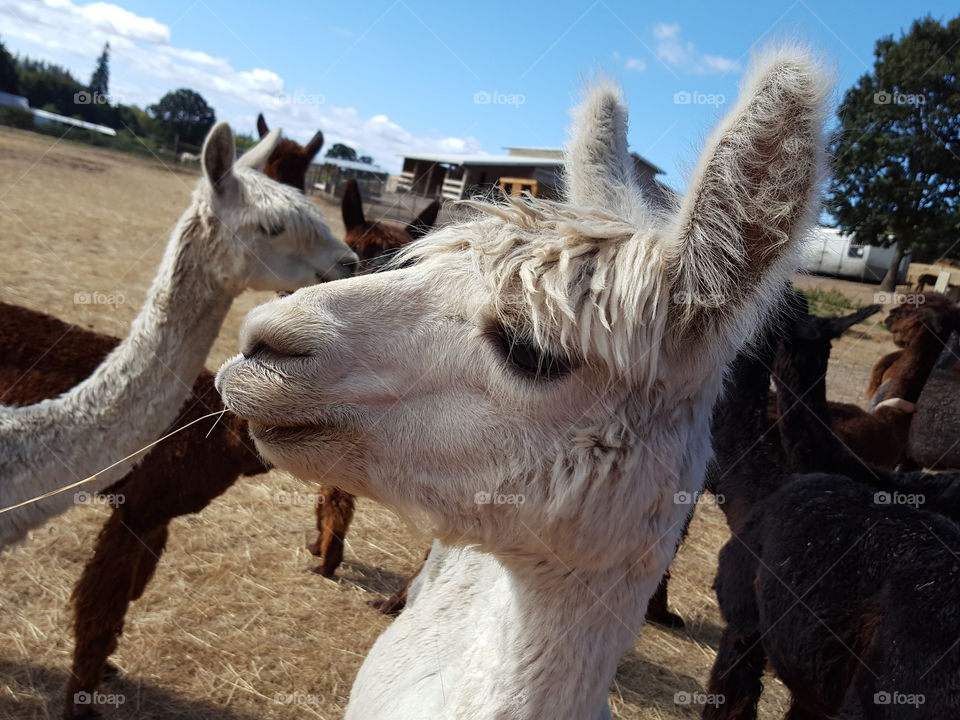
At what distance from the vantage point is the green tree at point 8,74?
4703 centimetres

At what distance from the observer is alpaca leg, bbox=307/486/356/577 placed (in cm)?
527

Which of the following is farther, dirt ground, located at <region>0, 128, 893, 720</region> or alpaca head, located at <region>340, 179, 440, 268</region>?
alpaca head, located at <region>340, 179, 440, 268</region>

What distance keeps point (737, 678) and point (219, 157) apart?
397 centimetres

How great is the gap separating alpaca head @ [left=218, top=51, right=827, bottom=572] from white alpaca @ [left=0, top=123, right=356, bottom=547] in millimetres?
1909

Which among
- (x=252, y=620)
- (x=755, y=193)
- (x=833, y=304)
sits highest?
(x=833, y=304)

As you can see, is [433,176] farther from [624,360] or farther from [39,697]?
[624,360]

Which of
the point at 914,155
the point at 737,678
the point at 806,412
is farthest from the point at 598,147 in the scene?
the point at 914,155

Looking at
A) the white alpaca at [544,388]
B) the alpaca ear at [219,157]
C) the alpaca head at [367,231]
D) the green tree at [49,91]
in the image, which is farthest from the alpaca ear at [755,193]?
the green tree at [49,91]

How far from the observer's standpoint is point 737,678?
368 cm

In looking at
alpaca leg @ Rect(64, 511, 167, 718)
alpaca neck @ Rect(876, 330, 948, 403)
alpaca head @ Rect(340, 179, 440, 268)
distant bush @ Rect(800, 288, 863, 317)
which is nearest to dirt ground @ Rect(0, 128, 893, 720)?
alpaca leg @ Rect(64, 511, 167, 718)

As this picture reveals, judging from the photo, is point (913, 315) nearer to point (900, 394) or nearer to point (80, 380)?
point (900, 394)

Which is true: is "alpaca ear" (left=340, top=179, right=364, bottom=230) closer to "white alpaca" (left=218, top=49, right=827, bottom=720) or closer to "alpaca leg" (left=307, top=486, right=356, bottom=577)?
"alpaca leg" (left=307, top=486, right=356, bottom=577)

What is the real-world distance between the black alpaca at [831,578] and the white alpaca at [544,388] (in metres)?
1.39

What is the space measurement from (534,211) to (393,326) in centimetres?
40
